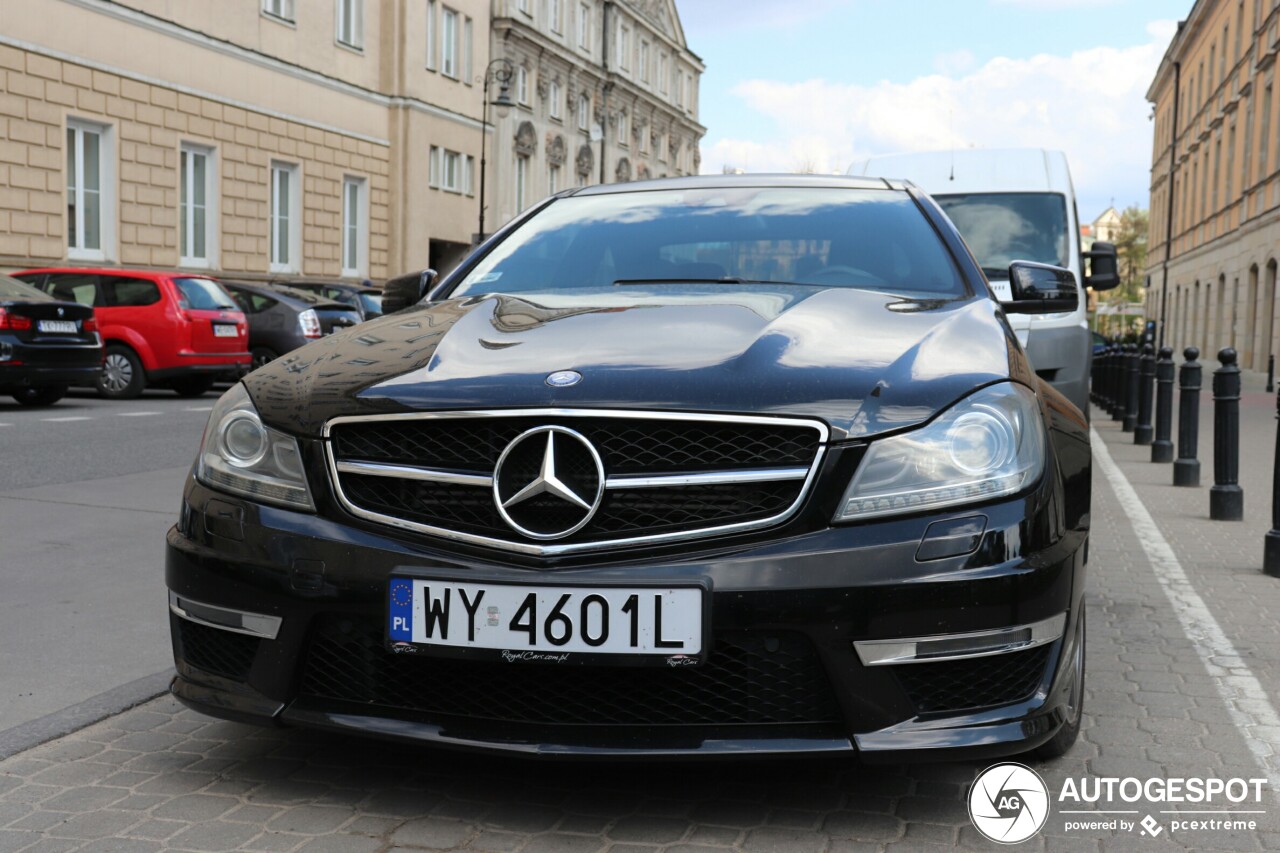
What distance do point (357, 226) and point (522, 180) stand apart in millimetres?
15834

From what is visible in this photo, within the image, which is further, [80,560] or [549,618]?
[80,560]

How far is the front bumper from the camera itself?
2.79 meters

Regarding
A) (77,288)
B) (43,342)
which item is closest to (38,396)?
(43,342)

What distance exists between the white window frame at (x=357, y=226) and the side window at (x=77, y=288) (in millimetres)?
18308

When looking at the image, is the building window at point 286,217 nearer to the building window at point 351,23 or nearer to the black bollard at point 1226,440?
the building window at point 351,23

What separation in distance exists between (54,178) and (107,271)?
775cm

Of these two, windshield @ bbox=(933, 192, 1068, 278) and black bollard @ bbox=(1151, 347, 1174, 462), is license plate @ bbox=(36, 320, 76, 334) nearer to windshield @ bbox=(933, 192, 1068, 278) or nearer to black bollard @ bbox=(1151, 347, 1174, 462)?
windshield @ bbox=(933, 192, 1068, 278)

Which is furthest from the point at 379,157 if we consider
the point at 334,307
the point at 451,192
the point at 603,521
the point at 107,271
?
the point at 603,521

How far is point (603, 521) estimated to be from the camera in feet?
9.43

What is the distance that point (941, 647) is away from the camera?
112 inches

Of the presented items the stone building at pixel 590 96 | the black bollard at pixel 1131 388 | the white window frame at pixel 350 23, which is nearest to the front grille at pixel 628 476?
the black bollard at pixel 1131 388

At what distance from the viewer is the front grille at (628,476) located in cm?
285

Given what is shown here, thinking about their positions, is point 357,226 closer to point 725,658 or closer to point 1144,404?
point 1144,404

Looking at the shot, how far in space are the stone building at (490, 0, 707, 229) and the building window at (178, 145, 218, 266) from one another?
600 inches
